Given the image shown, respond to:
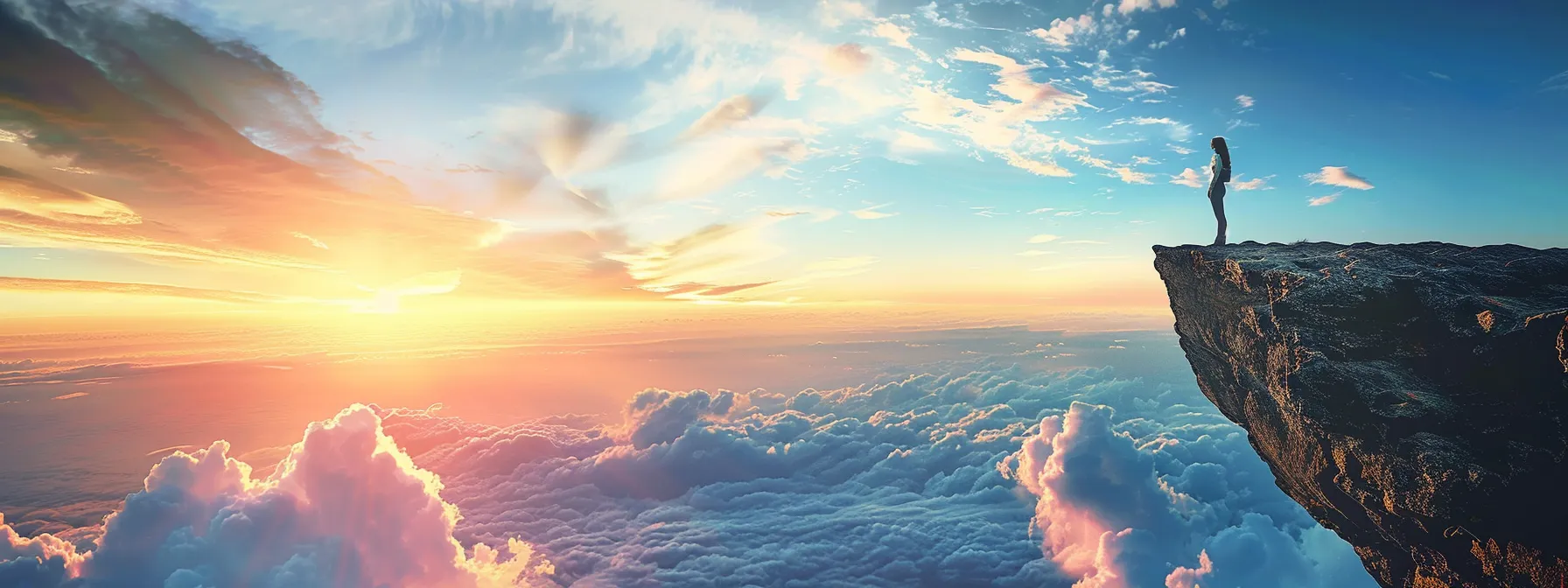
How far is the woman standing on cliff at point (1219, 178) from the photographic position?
1930 cm

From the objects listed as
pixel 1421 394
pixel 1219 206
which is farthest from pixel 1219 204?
pixel 1421 394

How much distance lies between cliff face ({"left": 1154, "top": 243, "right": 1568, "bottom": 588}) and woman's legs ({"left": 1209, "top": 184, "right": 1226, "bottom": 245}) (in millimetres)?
3417

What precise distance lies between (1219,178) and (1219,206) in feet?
3.49

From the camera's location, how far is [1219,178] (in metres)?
19.4

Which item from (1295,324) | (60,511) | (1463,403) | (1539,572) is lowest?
(60,511)

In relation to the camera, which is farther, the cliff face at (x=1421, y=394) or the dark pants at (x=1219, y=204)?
the dark pants at (x=1219, y=204)

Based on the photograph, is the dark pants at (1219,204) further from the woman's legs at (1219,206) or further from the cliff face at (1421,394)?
the cliff face at (1421,394)

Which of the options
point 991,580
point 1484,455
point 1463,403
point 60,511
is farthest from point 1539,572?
point 60,511

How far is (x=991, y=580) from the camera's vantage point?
15400cm

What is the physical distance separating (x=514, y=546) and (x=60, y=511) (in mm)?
129057

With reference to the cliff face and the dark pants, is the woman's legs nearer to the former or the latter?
the dark pants

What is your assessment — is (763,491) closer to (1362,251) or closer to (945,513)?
(945,513)

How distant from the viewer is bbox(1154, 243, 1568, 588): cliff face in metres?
11.0

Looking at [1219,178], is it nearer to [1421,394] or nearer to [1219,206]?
[1219,206]
